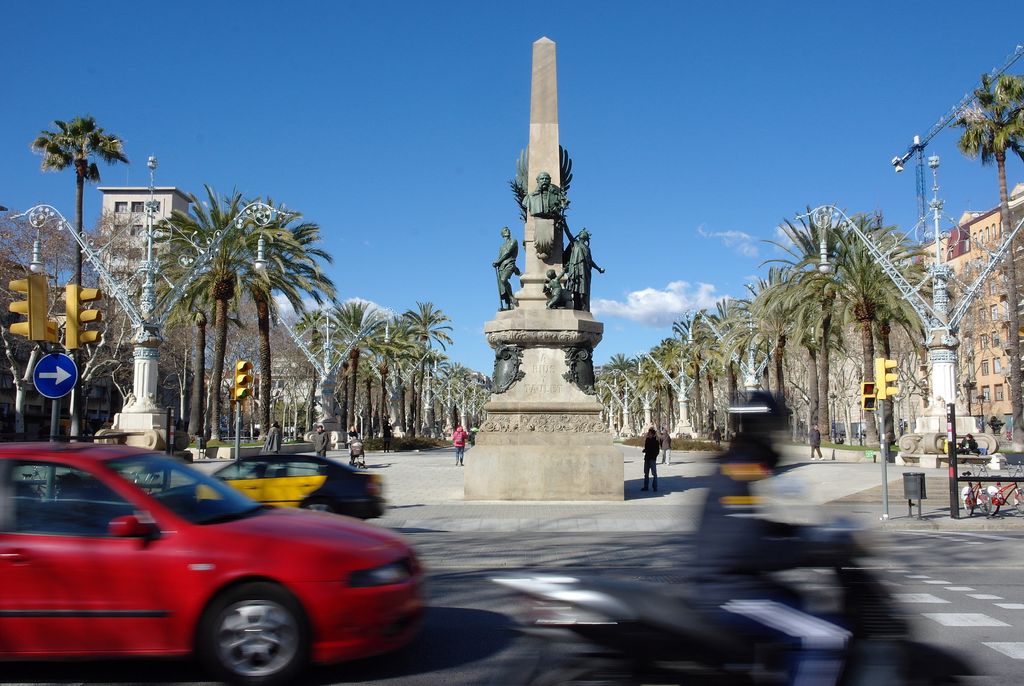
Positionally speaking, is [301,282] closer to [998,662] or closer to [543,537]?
[543,537]

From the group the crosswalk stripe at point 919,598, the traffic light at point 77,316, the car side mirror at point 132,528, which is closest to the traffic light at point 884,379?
the crosswalk stripe at point 919,598

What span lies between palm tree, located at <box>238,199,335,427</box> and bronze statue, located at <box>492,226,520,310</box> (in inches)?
756

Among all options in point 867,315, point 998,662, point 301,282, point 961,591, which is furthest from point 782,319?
point 998,662

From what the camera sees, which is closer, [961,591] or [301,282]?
[961,591]

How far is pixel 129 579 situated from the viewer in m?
5.32

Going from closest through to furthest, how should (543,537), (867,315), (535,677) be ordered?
1. (535,677)
2. (543,537)
3. (867,315)

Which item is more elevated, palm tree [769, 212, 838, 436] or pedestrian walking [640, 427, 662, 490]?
palm tree [769, 212, 838, 436]

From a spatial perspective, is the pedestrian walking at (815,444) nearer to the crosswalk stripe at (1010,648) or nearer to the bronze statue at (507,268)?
the bronze statue at (507,268)

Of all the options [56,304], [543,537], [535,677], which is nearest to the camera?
[535,677]

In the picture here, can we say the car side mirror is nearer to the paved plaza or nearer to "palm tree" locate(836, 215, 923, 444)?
the paved plaza

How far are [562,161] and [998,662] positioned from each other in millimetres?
16754

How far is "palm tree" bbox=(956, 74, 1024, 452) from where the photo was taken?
3822cm

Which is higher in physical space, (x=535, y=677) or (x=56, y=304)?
(x=56, y=304)

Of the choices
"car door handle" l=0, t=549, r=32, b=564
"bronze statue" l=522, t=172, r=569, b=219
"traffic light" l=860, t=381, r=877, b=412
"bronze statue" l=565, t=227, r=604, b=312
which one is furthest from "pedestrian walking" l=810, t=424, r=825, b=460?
"car door handle" l=0, t=549, r=32, b=564
